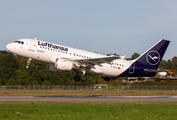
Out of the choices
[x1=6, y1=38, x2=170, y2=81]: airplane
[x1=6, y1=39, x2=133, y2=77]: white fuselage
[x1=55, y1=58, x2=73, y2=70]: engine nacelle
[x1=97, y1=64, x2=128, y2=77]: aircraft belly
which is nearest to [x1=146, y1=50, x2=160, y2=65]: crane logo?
[x1=6, y1=38, x2=170, y2=81]: airplane

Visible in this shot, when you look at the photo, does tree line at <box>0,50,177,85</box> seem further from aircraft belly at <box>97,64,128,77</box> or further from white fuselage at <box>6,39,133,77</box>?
white fuselage at <box>6,39,133,77</box>

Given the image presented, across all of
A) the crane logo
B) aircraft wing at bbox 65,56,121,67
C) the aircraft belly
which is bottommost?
the aircraft belly

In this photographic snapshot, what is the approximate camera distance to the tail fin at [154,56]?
145 feet

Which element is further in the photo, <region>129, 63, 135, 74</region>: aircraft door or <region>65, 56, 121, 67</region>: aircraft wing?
<region>129, 63, 135, 74</region>: aircraft door

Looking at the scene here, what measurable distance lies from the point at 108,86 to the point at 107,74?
2519cm

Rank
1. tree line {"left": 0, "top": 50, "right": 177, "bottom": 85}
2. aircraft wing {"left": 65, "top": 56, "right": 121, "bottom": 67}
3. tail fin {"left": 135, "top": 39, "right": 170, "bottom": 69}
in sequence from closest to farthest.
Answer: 1. aircraft wing {"left": 65, "top": 56, "right": 121, "bottom": 67}
2. tail fin {"left": 135, "top": 39, "right": 170, "bottom": 69}
3. tree line {"left": 0, "top": 50, "right": 177, "bottom": 85}

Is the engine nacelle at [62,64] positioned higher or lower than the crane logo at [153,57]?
lower

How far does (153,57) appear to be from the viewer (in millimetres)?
44781

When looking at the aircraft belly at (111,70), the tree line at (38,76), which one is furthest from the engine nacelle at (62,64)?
the tree line at (38,76)

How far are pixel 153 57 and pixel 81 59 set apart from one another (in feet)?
44.8

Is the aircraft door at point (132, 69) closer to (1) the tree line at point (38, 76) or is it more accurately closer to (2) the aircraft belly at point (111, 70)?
(2) the aircraft belly at point (111, 70)

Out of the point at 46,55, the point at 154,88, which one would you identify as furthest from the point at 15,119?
the point at 154,88

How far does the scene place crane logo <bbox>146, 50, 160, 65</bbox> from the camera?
146ft

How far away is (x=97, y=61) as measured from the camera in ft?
128
